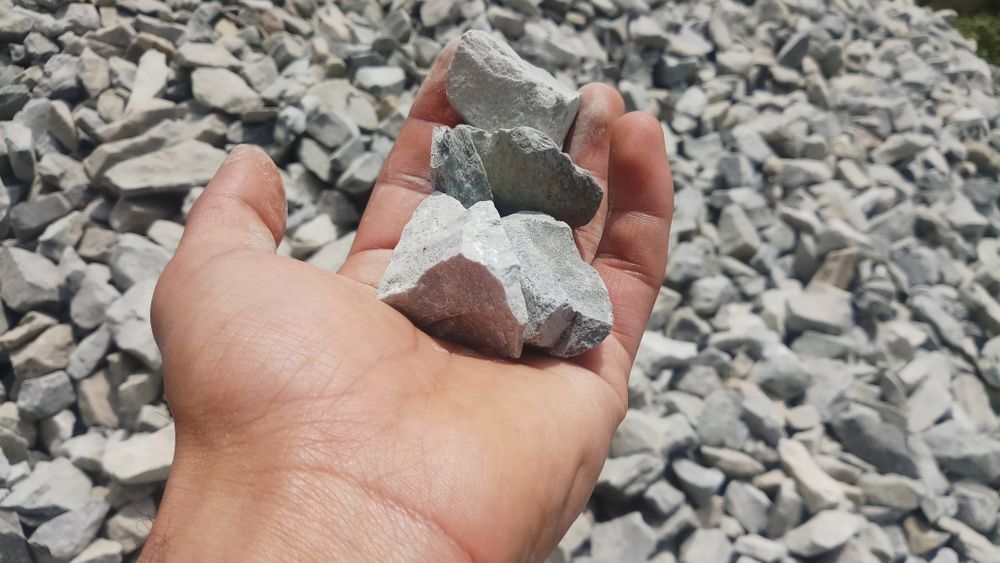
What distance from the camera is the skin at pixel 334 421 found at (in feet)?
4.55

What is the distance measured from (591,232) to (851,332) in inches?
64.6

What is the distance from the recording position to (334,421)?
4.84 ft

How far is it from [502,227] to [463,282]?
0.70 feet

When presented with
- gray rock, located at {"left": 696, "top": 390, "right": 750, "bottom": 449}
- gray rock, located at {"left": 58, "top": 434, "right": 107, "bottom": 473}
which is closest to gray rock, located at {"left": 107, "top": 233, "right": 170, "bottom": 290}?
gray rock, located at {"left": 58, "top": 434, "right": 107, "bottom": 473}

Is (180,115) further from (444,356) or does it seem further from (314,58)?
(444,356)

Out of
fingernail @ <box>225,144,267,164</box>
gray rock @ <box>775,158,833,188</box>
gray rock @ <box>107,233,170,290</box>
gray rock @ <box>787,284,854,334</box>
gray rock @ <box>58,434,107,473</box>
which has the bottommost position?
gray rock @ <box>58,434,107,473</box>

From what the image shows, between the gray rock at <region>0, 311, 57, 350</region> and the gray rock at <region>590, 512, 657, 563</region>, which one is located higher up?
the gray rock at <region>0, 311, 57, 350</region>

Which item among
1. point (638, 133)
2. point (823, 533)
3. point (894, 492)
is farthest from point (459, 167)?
point (894, 492)

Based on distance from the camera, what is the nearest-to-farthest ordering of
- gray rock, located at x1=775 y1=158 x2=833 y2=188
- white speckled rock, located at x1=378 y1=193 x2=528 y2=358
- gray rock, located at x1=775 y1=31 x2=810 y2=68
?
white speckled rock, located at x1=378 y1=193 x2=528 y2=358 → gray rock, located at x1=775 y1=158 x2=833 y2=188 → gray rock, located at x1=775 y1=31 x2=810 y2=68

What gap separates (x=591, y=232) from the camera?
2418 millimetres

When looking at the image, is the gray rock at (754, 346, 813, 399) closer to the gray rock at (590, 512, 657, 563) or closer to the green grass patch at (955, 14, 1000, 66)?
the gray rock at (590, 512, 657, 563)

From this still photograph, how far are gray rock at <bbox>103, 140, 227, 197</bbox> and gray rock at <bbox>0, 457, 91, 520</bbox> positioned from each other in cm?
109

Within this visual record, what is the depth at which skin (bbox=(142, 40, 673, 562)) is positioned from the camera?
1.39 meters

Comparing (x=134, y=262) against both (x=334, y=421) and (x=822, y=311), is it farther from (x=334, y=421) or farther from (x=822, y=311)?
(x=822, y=311)
